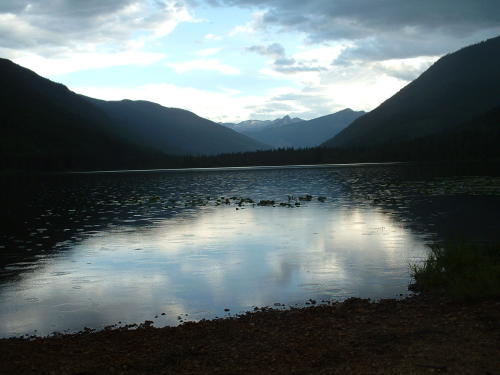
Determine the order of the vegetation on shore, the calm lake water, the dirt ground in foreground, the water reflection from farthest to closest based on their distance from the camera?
the calm lake water → the water reflection → the vegetation on shore → the dirt ground in foreground

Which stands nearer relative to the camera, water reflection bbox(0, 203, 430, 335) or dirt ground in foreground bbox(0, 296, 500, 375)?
dirt ground in foreground bbox(0, 296, 500, 375)

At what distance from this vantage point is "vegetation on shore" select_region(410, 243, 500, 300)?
18281 millimetres

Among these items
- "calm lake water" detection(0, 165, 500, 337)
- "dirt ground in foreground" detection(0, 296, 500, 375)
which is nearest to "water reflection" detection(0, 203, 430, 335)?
"calm lake water" detection(0, 165, 500, 337)

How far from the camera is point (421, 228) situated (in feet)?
125

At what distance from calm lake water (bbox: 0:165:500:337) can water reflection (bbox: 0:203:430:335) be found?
0.22ft

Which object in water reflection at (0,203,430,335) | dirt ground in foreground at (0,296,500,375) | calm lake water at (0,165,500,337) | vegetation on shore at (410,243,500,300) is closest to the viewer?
dirt ground in foreground at (0,296,500,375)

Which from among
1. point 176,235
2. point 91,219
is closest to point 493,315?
point 176,235

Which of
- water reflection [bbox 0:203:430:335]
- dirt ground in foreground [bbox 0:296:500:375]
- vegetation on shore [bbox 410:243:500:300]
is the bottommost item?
water reflection [bbox 0:203:430:335]

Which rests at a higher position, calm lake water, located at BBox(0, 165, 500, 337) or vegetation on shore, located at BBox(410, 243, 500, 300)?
vegetation on shore, located at BBox(410, 243, 500, 300)

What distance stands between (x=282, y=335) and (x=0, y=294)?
47.5ft

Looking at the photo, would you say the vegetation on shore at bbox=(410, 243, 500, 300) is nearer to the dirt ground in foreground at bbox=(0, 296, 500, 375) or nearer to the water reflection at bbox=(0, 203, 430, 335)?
the dirt ground in foreground at bbox=(0, 296, 500, 375)

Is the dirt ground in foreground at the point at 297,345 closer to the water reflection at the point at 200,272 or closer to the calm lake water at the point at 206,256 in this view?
the calm lake water at the point at 206,256

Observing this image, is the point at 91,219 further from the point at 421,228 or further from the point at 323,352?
the point at 323,352

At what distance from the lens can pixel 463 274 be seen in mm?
20391
